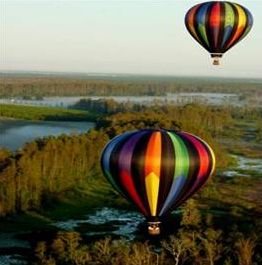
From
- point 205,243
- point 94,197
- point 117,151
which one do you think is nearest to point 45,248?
point 205,243

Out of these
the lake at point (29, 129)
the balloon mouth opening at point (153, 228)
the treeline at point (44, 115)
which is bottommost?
the lake at point (29, 129)

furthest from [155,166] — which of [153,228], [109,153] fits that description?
[153,228]

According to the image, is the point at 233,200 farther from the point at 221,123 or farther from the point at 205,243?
the point at 221,123

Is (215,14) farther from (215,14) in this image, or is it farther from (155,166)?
(155,166)

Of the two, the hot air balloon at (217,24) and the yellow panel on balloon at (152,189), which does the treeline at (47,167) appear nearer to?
Answer: the hot air balloon at (217,24)

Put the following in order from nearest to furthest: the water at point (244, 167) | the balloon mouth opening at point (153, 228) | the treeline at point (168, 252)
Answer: the balloon mouth opening at point (153, 228)
the treeline at point (168, 252)
the water at point (244, 167)

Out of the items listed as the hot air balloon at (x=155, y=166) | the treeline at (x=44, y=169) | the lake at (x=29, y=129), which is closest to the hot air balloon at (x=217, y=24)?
the hot air balloon at (x=155, y=166)

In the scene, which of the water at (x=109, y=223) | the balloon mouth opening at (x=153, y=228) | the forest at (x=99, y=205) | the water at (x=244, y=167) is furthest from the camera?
the water at (x=244, y=167)

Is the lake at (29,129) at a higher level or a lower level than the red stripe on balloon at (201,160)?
lower

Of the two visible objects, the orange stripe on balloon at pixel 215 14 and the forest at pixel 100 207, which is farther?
the orange stripe on balloon at pixel 215 14
